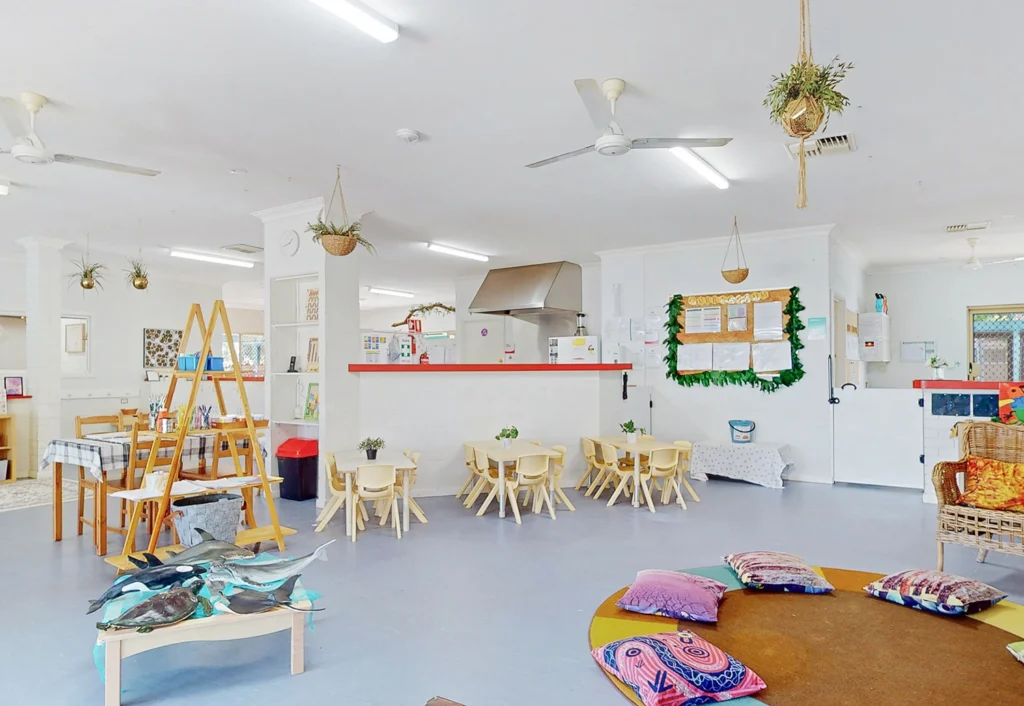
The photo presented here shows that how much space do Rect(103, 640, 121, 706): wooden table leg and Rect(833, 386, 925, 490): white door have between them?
22.5ft

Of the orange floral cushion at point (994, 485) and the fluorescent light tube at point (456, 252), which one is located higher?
the fluorescent light tube at point (456, 252)

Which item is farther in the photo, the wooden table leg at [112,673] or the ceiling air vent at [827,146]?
the ceiling air vent at [827,146]

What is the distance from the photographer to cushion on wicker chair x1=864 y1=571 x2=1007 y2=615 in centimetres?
303

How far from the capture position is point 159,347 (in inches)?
367

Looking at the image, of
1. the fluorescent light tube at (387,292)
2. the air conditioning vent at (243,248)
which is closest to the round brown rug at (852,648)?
the air conditioning vent at (243,248)

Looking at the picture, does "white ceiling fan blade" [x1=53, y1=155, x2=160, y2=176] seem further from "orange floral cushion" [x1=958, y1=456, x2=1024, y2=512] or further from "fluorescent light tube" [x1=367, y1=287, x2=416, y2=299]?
"fluorescent light tube" [x1=367, y1=287, x2=416, y2=299]

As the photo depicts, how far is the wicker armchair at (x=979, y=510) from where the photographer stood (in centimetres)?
356

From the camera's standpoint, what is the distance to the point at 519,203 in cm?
608

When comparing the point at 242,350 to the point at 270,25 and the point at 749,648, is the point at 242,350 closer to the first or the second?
the point at 270,25

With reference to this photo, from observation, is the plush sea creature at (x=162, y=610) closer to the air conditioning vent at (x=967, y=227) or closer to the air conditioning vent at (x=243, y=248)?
the air conditioning vent at (x=243, y=248)

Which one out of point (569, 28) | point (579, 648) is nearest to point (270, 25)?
point (569, 28)

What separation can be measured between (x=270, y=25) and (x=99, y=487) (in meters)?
3.32

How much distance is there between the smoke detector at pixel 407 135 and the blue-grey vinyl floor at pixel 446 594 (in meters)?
2.81

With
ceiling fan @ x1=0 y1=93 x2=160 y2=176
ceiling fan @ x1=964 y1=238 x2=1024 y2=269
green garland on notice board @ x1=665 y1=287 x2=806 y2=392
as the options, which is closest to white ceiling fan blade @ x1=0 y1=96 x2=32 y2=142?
ceiling fan @ x1=0 y1=93 x2=160 y2=176
